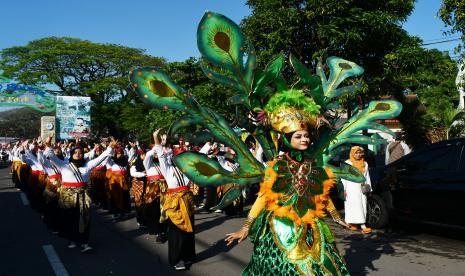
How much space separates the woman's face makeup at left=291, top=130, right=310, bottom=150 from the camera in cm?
340

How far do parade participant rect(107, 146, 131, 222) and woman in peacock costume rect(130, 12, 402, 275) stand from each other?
7.25m

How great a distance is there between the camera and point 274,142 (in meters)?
3.68

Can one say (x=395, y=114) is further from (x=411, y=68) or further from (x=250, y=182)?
(x=411, y=68)

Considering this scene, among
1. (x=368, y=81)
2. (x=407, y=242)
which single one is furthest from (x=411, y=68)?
(x=407, y=242)

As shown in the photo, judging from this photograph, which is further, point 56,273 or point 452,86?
point 452,86

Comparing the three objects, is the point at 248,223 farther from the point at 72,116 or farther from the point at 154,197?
the point at 72,116

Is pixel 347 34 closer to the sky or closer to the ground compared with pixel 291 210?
closer to the sky

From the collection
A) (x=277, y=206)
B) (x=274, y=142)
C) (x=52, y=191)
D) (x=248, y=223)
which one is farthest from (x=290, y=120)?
(x=52, y=191)

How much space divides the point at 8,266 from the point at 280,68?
492 cm

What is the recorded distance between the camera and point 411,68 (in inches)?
466

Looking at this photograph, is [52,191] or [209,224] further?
[209,224]

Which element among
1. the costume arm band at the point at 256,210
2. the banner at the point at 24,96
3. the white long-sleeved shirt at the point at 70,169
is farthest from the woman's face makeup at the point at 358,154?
the banner at the point at 24,96

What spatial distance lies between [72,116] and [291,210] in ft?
99.2

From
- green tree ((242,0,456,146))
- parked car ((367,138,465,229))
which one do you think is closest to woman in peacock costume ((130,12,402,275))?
parked car ((367,138,465,229))
